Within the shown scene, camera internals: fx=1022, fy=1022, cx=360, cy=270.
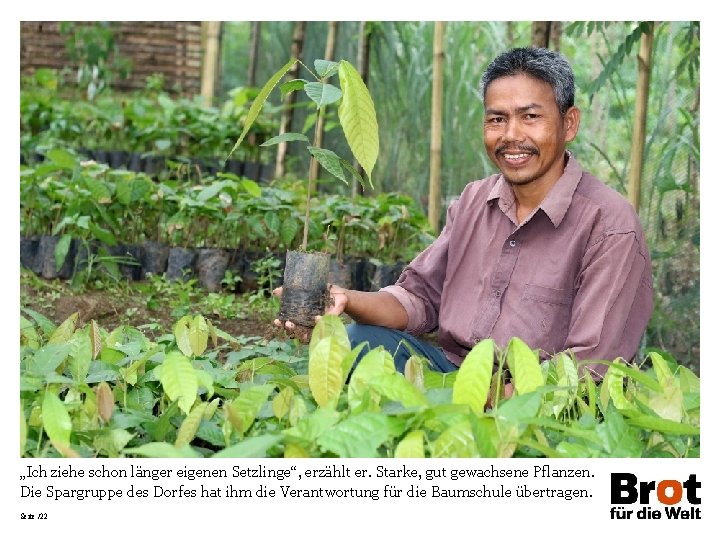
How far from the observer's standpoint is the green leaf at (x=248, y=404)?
4.57ft

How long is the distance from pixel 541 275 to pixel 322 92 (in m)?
0.82

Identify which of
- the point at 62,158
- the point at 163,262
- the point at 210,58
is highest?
the point at 210,58

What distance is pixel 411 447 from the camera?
1265 mm

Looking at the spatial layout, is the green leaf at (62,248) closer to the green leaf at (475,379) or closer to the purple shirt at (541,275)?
the purple shirt at (541,275)

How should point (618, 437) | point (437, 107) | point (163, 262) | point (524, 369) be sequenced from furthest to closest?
point (163, 262), point (437, 107), point (524, 369), point (618, 437)

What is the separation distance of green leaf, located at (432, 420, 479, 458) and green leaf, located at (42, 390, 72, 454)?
18.9 inches

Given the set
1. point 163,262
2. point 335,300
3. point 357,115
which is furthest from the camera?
point 163,262

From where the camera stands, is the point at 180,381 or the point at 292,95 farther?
the point at 292,95

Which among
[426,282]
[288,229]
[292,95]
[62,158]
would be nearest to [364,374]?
[426,282]

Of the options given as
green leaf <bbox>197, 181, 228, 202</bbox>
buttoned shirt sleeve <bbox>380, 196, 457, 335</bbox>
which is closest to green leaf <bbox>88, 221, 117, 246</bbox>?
green leaf <bbox>197, 181, 228, 202</bbox>

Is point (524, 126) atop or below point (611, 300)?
atop

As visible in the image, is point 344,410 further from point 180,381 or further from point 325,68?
point 325,68

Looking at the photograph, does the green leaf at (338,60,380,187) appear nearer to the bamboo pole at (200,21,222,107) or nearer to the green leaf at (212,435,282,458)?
the green leaf at (212,435,282,458)
